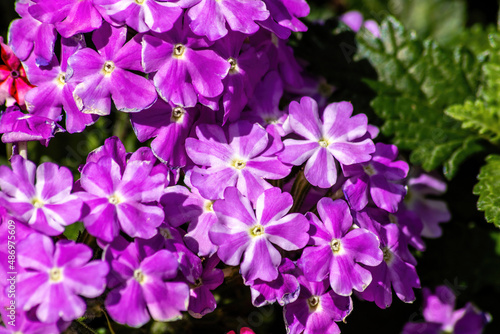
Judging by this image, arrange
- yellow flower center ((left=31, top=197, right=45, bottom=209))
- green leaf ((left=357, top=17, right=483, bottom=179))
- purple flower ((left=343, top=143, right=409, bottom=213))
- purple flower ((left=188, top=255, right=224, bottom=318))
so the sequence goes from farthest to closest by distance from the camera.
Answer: green leaf ((left=357, top=17, right=483, bottom=179))
purple flower ((left=343, top=143, right=409, bottom=213))
purple flower ((left=188, top=255, right=224, bottom=318))
yellow flower center ((left=31, top=197, right=45, bottom=209))

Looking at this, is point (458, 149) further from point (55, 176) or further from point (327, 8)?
point (55, 176)

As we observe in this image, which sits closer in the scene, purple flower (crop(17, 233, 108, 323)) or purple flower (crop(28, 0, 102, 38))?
purple flower (crop(17, 233, 108, 323))

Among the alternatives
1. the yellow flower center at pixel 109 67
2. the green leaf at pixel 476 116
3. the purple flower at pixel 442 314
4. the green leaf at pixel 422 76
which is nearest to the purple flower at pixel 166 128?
the yellow flower center at pixel 109 67

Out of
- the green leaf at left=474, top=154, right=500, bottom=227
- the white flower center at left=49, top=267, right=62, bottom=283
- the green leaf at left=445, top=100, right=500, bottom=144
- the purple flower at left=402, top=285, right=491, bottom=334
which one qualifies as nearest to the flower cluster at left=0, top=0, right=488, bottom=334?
the white flower center at left=49, top=267, right=62, bottom=283

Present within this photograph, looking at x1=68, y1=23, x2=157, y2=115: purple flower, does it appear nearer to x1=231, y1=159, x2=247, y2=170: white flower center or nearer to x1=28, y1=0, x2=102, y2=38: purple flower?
x1=28, y1=0, x2=102, y2=38: purple flower

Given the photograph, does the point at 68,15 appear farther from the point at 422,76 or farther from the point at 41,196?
the point at 422,76

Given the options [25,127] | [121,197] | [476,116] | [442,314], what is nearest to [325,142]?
[121,197]

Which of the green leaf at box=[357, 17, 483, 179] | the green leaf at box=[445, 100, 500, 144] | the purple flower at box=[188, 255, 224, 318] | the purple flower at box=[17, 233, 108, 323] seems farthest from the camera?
the green leaf at box=[357, 17, 483, 179]
